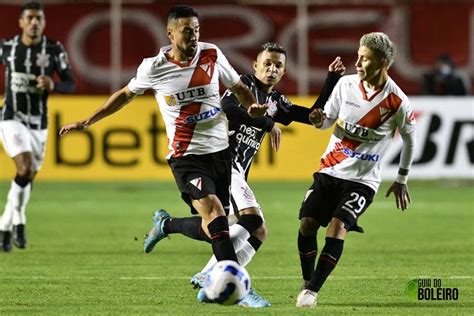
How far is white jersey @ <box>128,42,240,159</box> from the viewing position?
935 cm

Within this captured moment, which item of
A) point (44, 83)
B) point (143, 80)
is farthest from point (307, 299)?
point (44, 83)

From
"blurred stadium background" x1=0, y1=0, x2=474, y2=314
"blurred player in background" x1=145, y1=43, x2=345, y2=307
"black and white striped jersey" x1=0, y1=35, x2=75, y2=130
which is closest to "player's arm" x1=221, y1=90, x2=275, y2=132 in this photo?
"blurred player in background" x1=145, y1=43, x2=345, y2=307

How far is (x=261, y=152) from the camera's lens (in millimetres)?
21234

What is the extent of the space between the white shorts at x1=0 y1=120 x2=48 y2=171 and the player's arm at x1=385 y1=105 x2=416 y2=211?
502 cm

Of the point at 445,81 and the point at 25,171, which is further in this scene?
the point at 445,81

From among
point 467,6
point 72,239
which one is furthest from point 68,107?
point 467,6

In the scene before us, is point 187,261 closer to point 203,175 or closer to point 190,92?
point 203,175

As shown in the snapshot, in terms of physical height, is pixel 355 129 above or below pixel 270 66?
below

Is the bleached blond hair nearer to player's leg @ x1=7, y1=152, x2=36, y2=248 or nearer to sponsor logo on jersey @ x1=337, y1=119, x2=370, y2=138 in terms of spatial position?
sponsor logo on jersey @ x1=337, y1=119, x2=370, y2=138

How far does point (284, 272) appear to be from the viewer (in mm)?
11367

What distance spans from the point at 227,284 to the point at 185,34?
1893 millimetres

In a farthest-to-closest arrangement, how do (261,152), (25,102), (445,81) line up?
(445,81)
(261,152)
(25,102)

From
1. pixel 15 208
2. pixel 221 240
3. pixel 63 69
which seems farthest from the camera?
pixel 63 69

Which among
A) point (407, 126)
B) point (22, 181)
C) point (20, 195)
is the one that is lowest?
point (20, 195)
